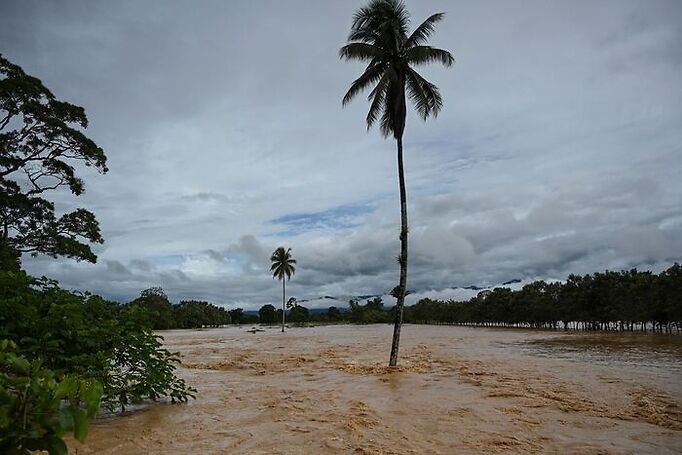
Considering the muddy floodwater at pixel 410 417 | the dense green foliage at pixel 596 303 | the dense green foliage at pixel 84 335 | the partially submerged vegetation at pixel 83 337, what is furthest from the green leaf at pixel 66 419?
the dense green foliage at pixel 596 303

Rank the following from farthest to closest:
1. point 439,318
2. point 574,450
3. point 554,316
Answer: point 439,318 → point 554,316 → point 574,450

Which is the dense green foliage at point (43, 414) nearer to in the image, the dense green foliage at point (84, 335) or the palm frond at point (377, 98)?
the dense green foliage at point (84, 335)

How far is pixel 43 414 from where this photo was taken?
1820 millimetres

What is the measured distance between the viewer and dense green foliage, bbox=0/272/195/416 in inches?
262

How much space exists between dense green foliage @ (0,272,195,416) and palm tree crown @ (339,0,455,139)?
37.8ft

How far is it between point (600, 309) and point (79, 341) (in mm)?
71691

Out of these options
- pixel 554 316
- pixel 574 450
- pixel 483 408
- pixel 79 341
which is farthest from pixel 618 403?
pixel 554 316

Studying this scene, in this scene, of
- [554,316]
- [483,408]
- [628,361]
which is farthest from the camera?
[554,316]

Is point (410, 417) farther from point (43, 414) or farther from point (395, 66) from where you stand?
point (395, 66)

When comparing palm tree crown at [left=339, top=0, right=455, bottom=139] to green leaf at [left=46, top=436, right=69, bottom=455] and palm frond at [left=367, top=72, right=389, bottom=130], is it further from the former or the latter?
green leaf at [left=46, top=436, right=69, bottom=455]

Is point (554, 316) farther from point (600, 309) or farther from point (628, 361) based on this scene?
point (628, 361)

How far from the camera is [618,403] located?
9.55 m

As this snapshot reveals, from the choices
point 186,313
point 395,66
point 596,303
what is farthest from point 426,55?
point 186,313

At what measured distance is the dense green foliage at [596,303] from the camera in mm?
49875
